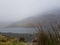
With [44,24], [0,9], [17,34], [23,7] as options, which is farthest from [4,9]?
[44,24]

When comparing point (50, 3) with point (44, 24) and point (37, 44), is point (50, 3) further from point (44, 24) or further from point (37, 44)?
point (37, 44)

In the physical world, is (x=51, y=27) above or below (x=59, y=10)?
below

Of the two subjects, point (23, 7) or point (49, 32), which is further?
point (23, 7)

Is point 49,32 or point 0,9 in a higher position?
point 0,9

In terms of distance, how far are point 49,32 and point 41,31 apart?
3.4 inches

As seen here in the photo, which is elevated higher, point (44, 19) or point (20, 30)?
point (44, 19)

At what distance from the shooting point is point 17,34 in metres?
1.62

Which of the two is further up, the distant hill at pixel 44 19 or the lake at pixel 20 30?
the distant hill at pixel 44 19

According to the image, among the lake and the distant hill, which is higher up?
the distant hill

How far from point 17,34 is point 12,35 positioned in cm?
6

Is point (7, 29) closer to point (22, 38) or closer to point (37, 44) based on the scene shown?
point (22, 38)

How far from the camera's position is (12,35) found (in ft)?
5.35

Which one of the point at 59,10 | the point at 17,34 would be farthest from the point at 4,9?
the point at 59,10

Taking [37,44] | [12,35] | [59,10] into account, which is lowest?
[37,44]
